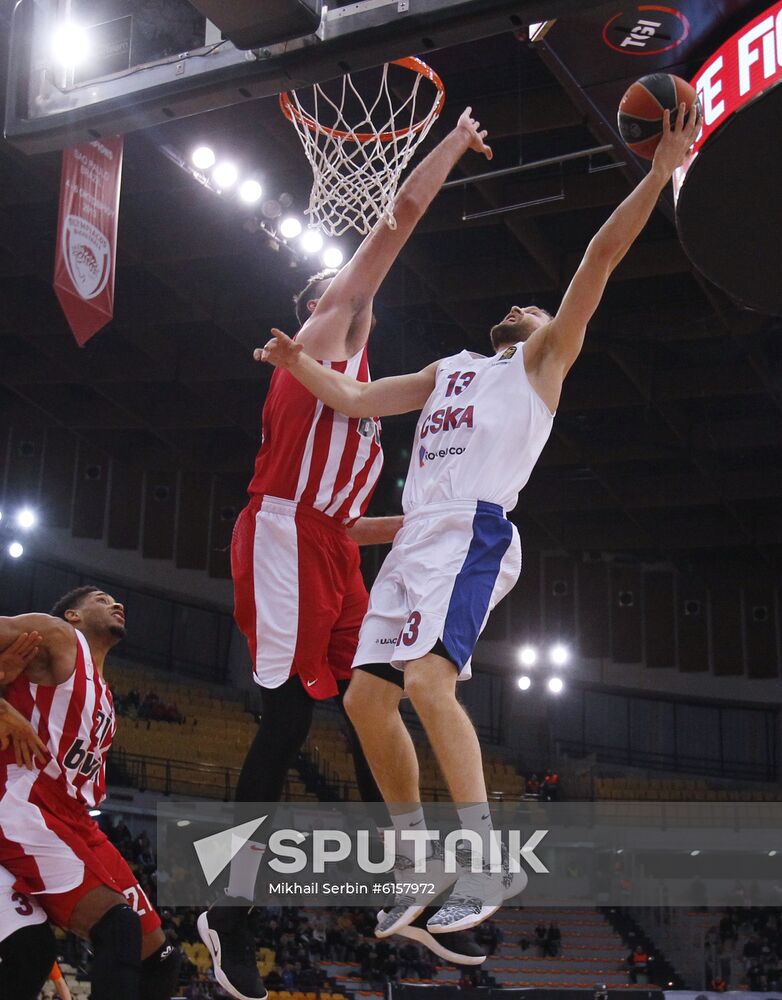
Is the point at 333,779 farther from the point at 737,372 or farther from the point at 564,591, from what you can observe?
the point at 737,372

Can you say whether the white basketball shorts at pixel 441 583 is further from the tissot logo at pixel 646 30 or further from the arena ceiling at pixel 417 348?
the arena ceiling at pixel 417 348

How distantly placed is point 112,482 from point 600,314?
35.0ft

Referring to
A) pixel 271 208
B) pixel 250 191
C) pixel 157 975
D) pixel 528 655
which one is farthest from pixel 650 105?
pixel 528 655

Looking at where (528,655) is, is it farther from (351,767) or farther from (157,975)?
(157,975)

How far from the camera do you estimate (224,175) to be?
37.7ft

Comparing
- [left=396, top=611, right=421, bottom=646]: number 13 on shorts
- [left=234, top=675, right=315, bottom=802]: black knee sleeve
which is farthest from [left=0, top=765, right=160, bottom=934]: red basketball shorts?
[left=396, top=611, right=421, bottom=646]: number 13 on shorts

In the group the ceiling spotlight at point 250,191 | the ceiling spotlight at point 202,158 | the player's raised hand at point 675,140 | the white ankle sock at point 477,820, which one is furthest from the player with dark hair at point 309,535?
the ceiling spotlight at point 250,191

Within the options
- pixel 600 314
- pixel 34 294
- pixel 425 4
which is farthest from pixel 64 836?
pixel 34 294

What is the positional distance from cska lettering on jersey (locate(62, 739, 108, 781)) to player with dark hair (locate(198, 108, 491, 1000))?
124 cm

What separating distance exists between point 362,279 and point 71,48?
1323mm

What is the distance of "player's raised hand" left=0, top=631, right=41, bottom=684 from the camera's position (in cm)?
488

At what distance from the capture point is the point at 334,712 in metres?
23.3

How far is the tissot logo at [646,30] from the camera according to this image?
6.39 meters

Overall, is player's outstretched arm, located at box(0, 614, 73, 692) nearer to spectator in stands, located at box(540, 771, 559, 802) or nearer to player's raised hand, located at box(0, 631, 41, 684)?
player's raised hand, located at box(0, 631, 41, 684)
